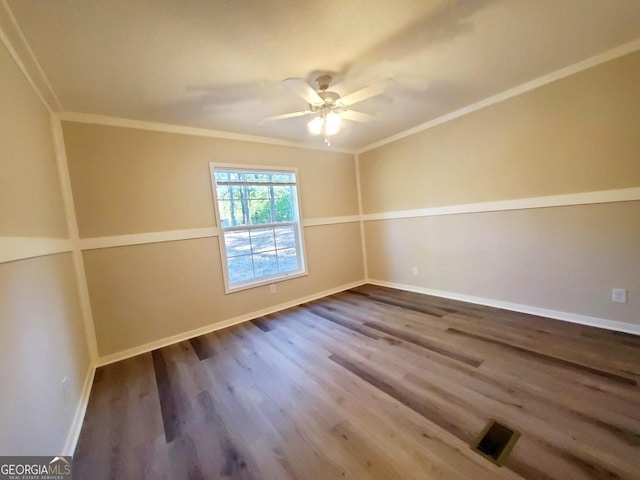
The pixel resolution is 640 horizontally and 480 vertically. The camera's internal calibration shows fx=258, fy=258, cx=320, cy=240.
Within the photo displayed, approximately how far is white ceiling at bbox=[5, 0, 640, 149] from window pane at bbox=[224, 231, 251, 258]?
1418 millimetres

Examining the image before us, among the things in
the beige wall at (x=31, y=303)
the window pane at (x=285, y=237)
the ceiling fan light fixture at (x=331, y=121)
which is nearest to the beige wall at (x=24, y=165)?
the beige wall at (x=31, y=303)

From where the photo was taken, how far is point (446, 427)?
1.41 m

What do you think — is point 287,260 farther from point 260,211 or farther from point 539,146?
point 539,146

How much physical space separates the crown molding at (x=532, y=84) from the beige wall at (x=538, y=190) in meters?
0.05

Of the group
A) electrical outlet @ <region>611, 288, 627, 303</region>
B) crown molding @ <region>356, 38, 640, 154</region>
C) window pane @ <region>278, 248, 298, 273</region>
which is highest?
crown molding @ <region>356, 38, 640, 154</region>

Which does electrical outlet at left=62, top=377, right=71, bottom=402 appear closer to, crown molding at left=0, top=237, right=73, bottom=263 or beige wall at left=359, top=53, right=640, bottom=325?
crown molding at left=0, top=237, right=73, bottom=263

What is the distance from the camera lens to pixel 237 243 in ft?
11.0

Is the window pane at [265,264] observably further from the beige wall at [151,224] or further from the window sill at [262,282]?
the beige wall at [151,224]

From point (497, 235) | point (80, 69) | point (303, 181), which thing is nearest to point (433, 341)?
point (497, 235)

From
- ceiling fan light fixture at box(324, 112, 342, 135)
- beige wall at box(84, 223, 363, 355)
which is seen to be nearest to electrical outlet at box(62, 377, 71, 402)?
beige wall at box(84, 223, 363, 355)

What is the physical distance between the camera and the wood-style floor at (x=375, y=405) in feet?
4.06

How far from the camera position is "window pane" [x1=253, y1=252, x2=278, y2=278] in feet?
11.6

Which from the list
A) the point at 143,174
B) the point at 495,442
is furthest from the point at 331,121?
the point at 495,442

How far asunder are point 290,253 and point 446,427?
2.80 meters
